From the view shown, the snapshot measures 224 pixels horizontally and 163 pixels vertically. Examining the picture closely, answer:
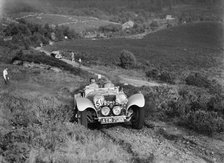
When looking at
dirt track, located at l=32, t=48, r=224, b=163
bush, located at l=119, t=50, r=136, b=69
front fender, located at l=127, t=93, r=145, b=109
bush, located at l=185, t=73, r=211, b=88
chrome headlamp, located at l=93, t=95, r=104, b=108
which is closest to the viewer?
dirt track, located at l=32, t=48, r=224, b=163

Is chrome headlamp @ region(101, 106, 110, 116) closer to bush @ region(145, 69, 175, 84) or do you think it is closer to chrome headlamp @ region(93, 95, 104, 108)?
chrome headlamp @ region(93, 95, 104, 108)

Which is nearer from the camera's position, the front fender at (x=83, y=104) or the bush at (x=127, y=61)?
the front fender at (x=83, y=104)

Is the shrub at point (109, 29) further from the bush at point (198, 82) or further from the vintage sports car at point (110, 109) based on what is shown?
the vintage sports car at point (110, 109)

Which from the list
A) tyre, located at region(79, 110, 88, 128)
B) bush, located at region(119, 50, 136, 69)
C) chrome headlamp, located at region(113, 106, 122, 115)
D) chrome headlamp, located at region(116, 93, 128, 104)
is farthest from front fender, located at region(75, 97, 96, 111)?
bush, located at region(119, 50, 136, 69)

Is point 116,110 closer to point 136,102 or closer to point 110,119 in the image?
point 110,119

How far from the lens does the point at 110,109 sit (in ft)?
39.2

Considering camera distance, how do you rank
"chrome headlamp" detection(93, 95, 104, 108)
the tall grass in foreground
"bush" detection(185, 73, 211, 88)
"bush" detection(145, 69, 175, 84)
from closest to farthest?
1. the tall grass in foreground
2. "chrome headlamp" detection(93, 95, 104, 108)
3. "bush" detection(185, 73, 211, 88)
4. "bush" detection(145, 69, 175, 84)

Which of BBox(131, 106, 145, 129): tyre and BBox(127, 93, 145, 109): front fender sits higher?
BBox(127, 93, 145, 109): front fender

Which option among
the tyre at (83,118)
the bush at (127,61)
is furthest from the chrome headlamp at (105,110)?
the bush at (127,61)

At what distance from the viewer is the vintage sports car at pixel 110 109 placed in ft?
39.0

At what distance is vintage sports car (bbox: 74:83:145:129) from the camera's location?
39.0 feet

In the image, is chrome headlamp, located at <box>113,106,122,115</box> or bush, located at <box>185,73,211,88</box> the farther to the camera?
bush, located at <box>185,73,211,88</box>

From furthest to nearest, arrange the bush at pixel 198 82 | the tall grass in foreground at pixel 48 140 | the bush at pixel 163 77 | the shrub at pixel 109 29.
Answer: the shrub at pixel 109 29
the bush at pixel 163 77
the bush at pixel 198 82
the tall grass in foreground at pixel 48 140

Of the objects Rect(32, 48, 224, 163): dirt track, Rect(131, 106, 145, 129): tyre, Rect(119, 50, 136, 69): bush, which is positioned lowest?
→ Rect(119, 50, 136, 69): bush
